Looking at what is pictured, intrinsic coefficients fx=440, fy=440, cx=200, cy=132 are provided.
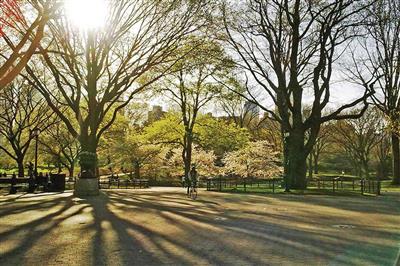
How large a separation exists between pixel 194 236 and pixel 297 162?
1922 cm

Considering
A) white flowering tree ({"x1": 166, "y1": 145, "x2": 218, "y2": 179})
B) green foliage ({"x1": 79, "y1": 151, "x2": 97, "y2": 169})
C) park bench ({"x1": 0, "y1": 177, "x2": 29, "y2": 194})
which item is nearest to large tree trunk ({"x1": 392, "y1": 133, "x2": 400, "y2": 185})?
white flowering tree ({"x1": 166, "y1": 145, "x2": 218, "y2": 179})

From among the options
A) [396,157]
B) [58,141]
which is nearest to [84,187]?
[58,141]

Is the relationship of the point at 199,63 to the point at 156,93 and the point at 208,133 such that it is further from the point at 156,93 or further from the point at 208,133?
the point at 208,133

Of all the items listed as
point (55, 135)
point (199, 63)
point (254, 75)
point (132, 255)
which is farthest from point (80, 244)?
point (55, 135)

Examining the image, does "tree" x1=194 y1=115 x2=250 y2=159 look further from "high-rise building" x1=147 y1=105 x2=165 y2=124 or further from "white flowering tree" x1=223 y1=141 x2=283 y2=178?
"high-rise building" x1=147 y1=105 x2=165 y2=124

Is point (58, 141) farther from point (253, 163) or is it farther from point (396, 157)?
point (396, 157)

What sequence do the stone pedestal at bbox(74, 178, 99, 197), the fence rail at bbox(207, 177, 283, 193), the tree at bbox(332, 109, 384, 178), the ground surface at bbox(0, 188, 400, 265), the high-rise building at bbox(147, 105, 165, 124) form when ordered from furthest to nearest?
the high-rise building at bbox(147, 105, 165, 124), the tree at bbox(332, 109, 384, 178), the fence rail at bbox(207, 177, 283, 193), the stone pedestal at bbox(74, 178, 99, 197), the ground surface at bbox(0, 188, 400, 265)

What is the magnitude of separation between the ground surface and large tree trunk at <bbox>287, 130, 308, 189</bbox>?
12270mm

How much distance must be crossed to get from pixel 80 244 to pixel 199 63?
20.7m

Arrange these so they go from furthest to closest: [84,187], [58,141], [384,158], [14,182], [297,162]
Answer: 1. [384,158]
2. [58,141]
3. [297,162]
4. [14,182]
5. [84,187]

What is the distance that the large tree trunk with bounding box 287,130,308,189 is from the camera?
2852cm

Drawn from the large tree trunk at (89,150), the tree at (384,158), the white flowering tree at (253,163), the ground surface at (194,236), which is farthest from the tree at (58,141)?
the tree at (384,158)

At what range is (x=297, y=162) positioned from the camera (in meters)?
28.4

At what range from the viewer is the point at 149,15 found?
80.9 ft
